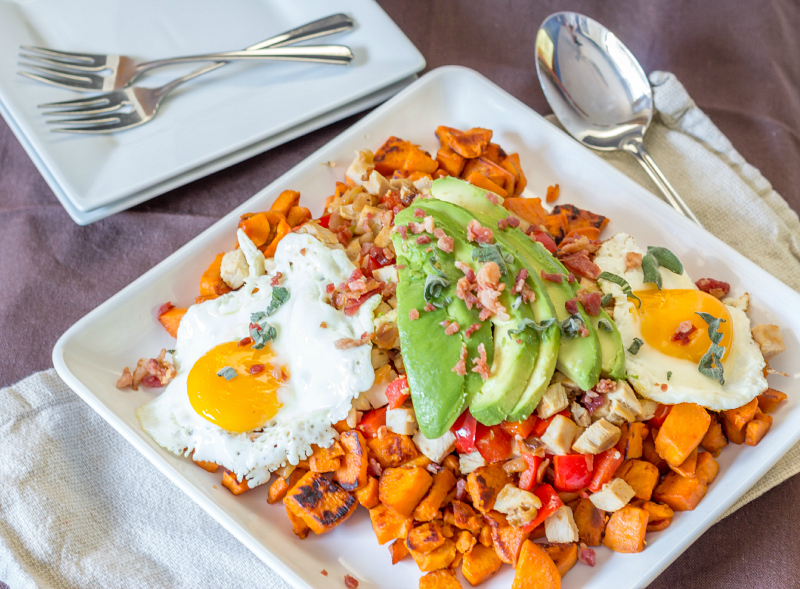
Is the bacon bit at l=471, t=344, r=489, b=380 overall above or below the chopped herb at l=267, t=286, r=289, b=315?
above

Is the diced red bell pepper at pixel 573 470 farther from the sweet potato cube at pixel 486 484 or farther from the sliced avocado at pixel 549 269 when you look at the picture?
the sliced avocado at pixel 549 269

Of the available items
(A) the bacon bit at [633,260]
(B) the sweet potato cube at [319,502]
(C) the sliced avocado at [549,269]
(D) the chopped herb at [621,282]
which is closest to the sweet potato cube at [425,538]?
(B) the sweet potato cube at [319,502]

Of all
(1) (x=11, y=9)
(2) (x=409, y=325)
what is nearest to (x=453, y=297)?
(2) (x=409, y=325)

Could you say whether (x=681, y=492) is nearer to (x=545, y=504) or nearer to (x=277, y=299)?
(x=545, y=504)

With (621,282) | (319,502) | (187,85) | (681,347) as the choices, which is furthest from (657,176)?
(187,85)

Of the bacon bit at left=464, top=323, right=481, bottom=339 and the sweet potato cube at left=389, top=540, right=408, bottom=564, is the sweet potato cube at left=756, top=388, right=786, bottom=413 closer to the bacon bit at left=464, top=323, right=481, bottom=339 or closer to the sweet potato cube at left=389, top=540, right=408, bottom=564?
the bacon bit at left=464, top=323, right=481, bottom=339

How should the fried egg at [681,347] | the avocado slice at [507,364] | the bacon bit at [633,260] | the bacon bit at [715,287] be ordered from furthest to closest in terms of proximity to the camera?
the bacon bit at [715,287]
the bacon bit at [633,260]
the fried egg at [681,347]
the avocado slice at [507,364]

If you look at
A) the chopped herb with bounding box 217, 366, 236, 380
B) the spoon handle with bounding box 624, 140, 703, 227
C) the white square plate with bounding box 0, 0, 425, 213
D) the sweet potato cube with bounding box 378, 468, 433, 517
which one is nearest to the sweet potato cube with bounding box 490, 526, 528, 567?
the sweet potato cube with bounding box 378, 468, 433, 517
